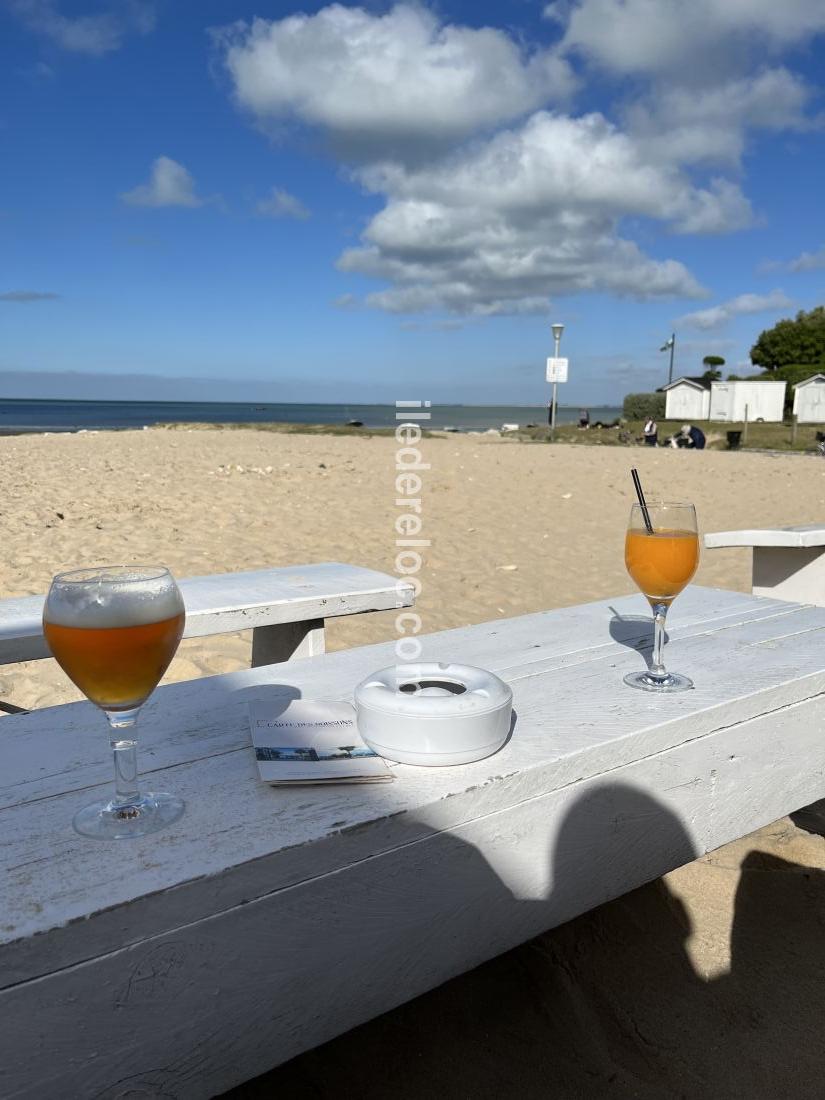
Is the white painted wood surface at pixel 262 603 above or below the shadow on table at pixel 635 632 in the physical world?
below

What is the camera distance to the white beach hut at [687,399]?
31734 mm

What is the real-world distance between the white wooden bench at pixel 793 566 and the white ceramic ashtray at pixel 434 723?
85.1 inches

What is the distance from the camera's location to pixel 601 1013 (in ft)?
5.13

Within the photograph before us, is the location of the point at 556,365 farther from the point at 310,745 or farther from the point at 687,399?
the point at 310,745

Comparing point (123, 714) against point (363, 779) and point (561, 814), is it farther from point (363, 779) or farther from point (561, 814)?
point (561, 814)

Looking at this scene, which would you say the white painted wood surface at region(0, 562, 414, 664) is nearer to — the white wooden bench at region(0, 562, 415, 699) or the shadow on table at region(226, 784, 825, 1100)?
the white wooden bench at region(0, 562, 415, 699)

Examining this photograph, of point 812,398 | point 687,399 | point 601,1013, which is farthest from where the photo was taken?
point 687,399

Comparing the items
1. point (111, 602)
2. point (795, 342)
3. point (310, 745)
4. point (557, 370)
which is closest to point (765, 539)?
point (310, 745)

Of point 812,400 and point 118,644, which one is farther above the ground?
point 812,400

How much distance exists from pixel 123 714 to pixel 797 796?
1275 mm

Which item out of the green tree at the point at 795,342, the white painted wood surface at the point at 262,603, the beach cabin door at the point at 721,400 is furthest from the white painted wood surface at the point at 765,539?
the green tree at the point at 795,342

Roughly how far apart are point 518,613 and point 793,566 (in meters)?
1.55

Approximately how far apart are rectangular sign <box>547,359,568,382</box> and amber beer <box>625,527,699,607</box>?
1837 cm

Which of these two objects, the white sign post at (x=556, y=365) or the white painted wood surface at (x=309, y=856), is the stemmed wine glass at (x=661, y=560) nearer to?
the white painted wood surface at (x=309, y=856)
